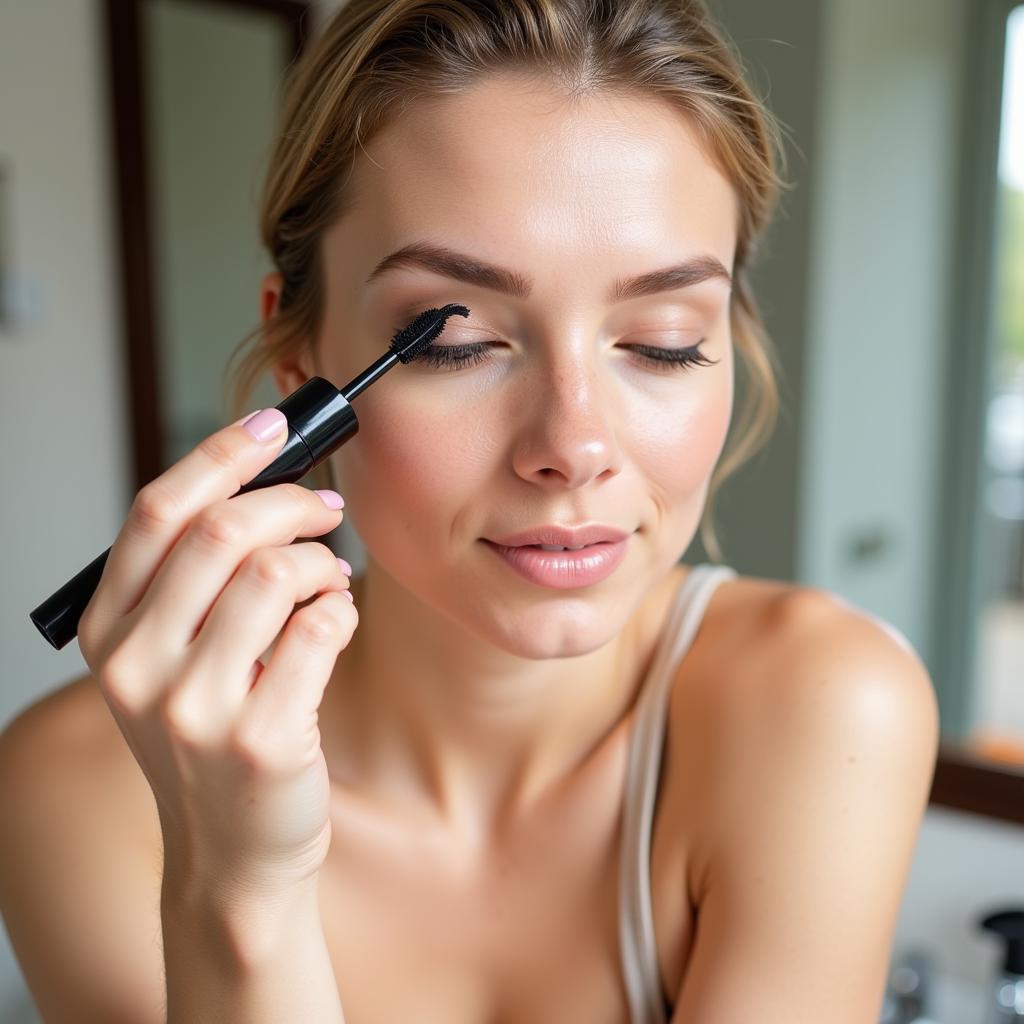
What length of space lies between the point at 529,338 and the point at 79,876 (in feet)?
1.56

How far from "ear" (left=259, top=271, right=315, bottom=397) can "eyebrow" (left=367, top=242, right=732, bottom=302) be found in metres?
0.13

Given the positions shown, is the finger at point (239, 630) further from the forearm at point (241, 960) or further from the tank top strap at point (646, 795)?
the tank top strap at point (646, 795)

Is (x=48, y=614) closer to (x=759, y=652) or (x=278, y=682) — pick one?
(x=278, y=682)

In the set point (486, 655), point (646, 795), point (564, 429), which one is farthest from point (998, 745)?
point (564, 429)

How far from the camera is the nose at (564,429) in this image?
62 centimetres

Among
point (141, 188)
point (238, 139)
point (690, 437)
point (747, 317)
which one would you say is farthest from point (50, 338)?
point (690, 437)

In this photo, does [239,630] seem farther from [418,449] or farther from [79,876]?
[79,876]

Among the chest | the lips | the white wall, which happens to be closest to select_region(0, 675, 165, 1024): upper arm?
the chest

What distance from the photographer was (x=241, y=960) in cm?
57

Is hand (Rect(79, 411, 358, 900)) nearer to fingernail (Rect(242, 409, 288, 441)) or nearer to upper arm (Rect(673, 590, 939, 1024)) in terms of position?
fingernail (Rect(242, 409, 288, 441))

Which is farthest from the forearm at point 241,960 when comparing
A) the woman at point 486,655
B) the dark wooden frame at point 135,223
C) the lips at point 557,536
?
the dark wooden frame at point 135,223

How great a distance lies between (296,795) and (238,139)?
1700 millimetres

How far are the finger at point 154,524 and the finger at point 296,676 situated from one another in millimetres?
69

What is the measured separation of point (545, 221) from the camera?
61 centimetres
